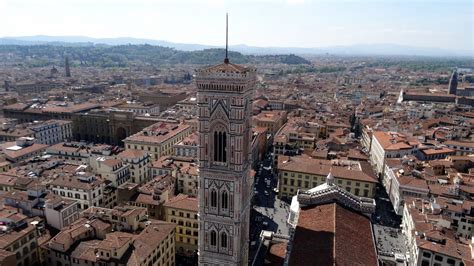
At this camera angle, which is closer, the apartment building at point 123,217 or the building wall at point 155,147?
the apartment building at point 123,217

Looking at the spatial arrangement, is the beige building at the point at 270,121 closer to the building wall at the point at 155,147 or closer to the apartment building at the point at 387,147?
the apartment building at the point at 387,147

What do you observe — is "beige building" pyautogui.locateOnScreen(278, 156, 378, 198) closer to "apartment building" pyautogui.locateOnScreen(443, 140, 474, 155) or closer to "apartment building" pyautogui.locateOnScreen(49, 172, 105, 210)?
"apartment building" pyautogui.locateOnScreen(443, 140, 474, 155)

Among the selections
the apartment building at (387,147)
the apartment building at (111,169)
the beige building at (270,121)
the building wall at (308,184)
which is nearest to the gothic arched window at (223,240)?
the apartment building at (111,169)

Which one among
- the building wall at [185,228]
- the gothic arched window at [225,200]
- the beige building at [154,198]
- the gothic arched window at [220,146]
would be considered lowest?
the building wall at [185,228]

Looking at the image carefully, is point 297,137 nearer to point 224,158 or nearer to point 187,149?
point 187,149

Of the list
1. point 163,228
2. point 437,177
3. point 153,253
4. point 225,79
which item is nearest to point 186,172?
point 163,228

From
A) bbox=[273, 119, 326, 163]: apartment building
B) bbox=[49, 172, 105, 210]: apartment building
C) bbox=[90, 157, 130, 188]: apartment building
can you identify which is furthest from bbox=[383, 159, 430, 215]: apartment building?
bbox=[49, 172, 105, 210]: apartment building
